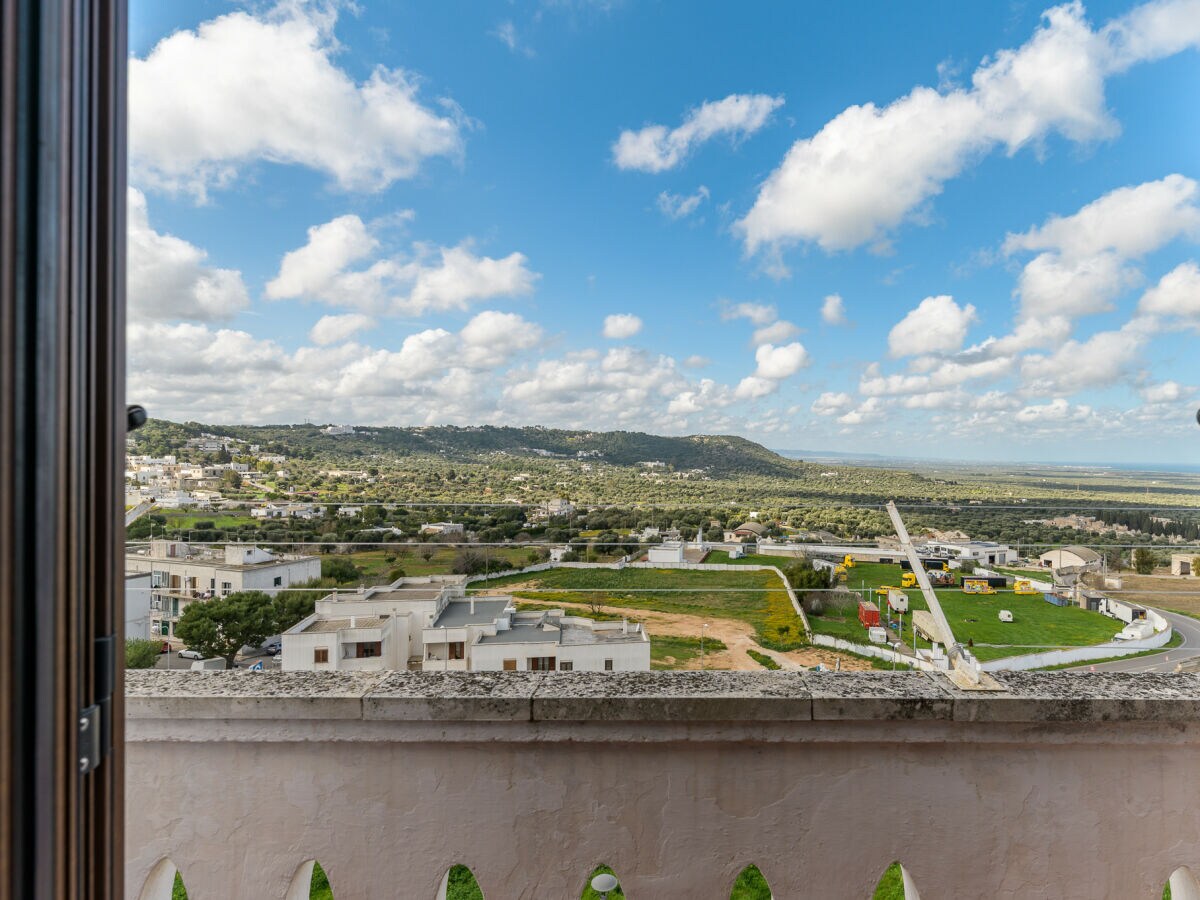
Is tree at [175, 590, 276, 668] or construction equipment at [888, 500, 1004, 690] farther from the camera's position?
tree at [175, 590, 276, 668]

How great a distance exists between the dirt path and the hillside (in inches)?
33.6

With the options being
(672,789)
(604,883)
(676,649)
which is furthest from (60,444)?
(676,649)

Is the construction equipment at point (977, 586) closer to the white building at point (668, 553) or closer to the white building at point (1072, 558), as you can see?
the white building at point (1072, 558)

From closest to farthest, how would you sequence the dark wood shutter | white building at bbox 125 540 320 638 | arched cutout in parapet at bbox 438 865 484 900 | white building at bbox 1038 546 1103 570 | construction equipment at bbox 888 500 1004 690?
the dark wood shutter
construction equipment at bbox 888 500 1004 690
arched cutout in parapet at bbox 438 865 484 900
white building at bbox 125 540 320 638
white building at bbox 1038 546 1103 570

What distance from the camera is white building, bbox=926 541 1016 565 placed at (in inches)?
67.1

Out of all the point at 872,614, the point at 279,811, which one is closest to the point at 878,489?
the point at 872,614

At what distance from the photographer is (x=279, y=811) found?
1007mm

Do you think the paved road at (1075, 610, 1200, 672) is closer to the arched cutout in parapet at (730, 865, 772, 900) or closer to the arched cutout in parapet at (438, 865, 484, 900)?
the arched cutout in parapet at (730, 865, 772, 900)

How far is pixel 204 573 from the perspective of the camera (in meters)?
1.60

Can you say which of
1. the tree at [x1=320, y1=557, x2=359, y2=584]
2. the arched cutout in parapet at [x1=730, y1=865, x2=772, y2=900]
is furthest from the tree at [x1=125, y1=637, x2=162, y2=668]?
the arched cutout in parapet at [x1=730, y1=865, x2=772, y2=900]

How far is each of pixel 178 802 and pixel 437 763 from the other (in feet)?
1.55

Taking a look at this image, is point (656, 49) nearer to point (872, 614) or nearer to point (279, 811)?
point (872, 614)

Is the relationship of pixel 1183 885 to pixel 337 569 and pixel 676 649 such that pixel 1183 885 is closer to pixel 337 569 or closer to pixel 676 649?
pixel 676 649

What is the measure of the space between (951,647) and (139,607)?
6.33ft
